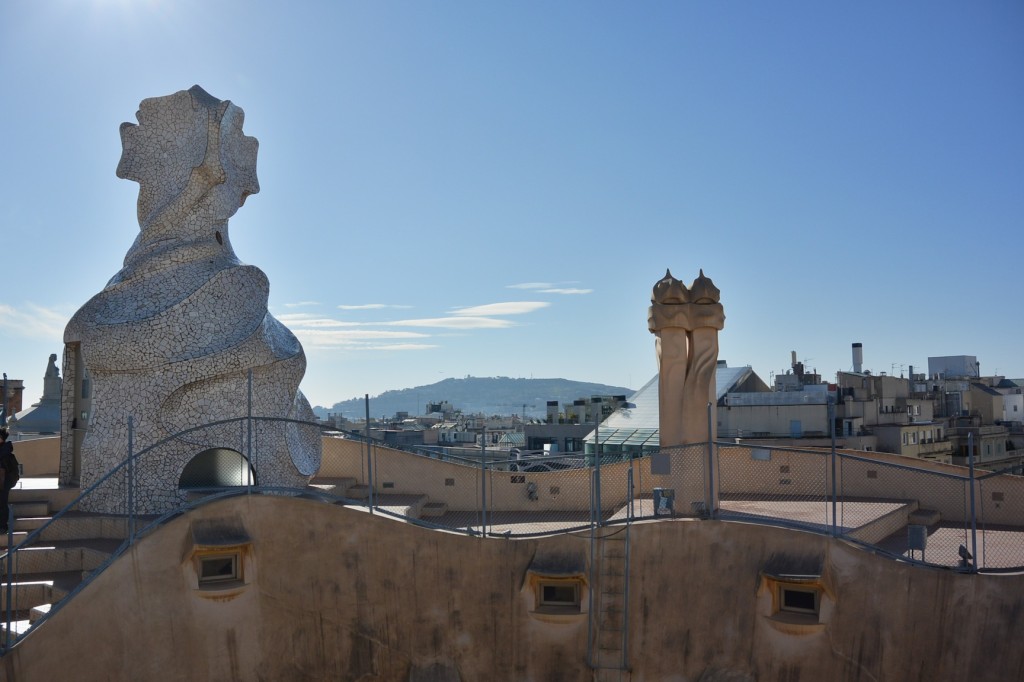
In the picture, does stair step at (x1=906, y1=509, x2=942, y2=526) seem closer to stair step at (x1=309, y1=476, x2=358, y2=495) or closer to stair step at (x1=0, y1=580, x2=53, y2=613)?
stair step at (x1=309, y1=476, x2=358, y2=495)

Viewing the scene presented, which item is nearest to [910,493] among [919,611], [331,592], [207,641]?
[919,611]

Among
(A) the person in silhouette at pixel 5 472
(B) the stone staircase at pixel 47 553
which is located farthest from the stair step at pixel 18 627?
(A) the person in silhouette at pixel 5 472

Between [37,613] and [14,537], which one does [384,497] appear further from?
[37,613]

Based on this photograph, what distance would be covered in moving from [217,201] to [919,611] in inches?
554

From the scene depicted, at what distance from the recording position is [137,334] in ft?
53.8

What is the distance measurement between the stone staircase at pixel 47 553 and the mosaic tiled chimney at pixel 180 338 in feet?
2.16

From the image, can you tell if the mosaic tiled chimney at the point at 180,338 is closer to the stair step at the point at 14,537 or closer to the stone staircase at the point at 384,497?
the stair step at the point at 14,537

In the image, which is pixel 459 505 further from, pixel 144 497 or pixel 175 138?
pixel 175 138

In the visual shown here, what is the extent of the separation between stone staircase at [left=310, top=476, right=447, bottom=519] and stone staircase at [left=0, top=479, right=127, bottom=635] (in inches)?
168

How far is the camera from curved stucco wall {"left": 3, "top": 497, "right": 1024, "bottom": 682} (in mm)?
12938

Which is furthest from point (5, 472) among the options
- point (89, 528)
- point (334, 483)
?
point (334, 483)

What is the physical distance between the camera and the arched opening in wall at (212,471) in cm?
1791

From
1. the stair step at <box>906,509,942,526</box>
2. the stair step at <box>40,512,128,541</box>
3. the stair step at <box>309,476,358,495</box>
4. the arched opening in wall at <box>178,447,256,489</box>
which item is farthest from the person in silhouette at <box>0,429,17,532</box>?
the stair step at <box>906,509,942,526</box>

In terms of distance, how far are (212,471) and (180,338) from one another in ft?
9.70
